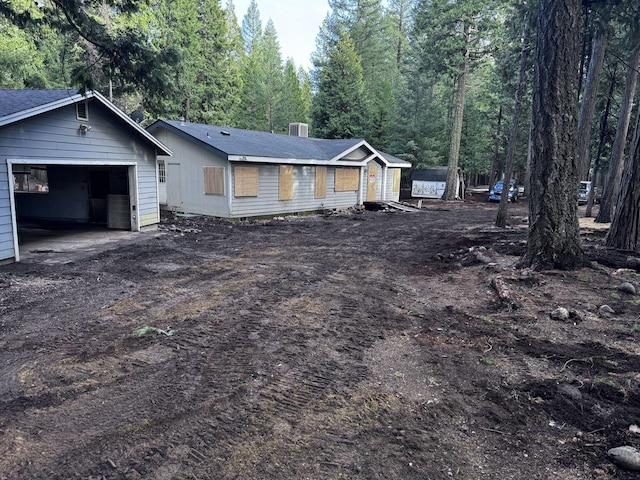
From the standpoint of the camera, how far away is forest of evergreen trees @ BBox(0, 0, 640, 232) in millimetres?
16250

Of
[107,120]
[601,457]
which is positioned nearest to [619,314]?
[601,457]

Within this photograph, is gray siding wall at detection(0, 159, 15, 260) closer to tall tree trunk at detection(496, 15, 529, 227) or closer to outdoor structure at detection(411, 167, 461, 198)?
tall tree trunk at detection(496, 15, 529, 227)

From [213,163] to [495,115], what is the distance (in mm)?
24749

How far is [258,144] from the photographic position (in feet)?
Answer: 57.2

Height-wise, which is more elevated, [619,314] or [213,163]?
[213,163]

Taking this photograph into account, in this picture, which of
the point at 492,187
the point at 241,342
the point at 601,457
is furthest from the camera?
the point at 492,187

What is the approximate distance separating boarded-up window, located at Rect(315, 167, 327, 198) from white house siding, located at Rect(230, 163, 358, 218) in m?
0.23

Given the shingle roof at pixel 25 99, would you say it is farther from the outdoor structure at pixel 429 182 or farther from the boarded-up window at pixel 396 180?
the outdoor structure at pixel 429 182

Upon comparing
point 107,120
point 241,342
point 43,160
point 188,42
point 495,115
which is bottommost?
point 241,342

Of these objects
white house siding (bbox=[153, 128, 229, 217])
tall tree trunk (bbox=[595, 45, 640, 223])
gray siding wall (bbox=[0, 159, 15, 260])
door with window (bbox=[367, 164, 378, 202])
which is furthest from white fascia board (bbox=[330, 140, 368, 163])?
gray siding wall (bbox=[0, 159, 15, 260])

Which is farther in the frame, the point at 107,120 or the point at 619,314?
the point at 107,120

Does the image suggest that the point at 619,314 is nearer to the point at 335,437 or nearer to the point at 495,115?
the point at 335,437

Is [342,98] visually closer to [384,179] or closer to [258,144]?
[384,179]

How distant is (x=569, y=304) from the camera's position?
18.7 feet
